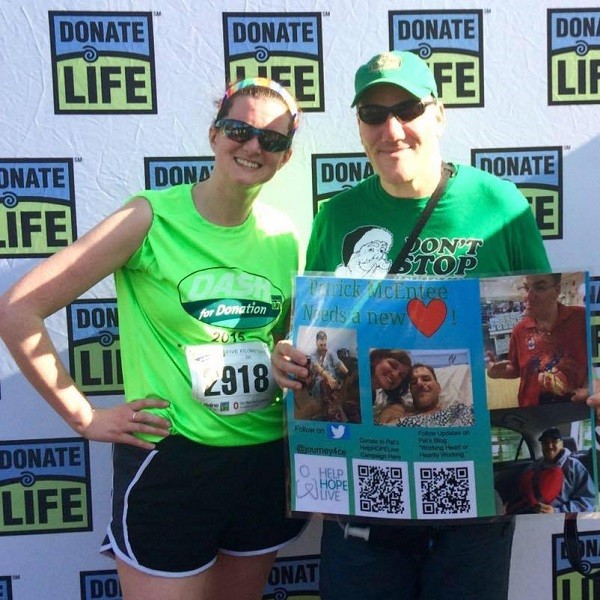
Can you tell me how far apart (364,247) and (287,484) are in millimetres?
629

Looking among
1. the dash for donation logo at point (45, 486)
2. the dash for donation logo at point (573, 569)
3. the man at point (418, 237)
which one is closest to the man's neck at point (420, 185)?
the man at point (418, 237)

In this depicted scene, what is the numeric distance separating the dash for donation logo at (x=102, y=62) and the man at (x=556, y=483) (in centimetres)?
153

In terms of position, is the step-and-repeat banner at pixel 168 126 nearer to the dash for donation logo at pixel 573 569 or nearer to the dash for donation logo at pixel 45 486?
the dash for donation logo at pixel 45 486

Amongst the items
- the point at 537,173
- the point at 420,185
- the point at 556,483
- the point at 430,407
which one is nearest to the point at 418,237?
the point at 420,185

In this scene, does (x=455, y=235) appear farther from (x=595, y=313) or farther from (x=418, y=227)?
(x=595, y=313)

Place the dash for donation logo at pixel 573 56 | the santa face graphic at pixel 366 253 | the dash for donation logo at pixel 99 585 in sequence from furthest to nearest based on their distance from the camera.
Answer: the dash for donation logo at pixel 99 585 → the dash for donation logo at pixel 573 56 → the santa face graphic at pixel 366 253

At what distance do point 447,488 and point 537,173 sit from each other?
3.91 feet

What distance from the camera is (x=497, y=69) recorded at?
2225 mm

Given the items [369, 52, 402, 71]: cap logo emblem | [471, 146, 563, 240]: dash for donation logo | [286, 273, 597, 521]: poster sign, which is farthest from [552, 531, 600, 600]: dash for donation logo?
[369, 52, 402, 71]: cap logo emblem

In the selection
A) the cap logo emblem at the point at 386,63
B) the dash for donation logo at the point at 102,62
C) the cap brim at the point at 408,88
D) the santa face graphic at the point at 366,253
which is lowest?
the santa face graphic at the point at 366,253

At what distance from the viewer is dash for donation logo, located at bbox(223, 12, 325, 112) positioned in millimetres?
2152

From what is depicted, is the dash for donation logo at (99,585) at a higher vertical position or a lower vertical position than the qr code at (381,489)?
lower

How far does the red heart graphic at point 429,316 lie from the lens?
1.53 metres

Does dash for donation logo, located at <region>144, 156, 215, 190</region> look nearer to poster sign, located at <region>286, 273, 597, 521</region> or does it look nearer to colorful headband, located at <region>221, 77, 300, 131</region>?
colorful headband, located at <region>221, 77, 300, 131</region>
